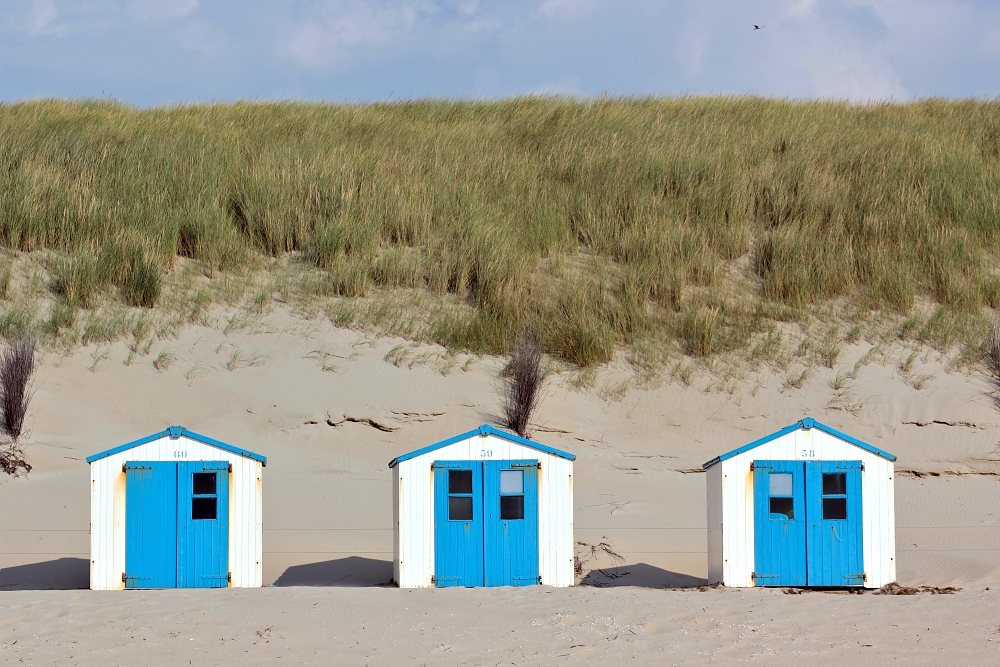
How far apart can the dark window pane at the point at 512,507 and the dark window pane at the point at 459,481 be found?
0.38 m

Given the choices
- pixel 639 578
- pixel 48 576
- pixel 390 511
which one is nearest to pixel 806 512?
pixel 639 578

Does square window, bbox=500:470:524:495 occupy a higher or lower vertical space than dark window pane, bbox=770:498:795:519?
higher

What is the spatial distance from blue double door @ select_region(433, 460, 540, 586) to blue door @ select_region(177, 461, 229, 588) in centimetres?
218

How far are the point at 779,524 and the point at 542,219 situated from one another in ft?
41.1

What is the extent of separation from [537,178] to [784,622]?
17.1 metres

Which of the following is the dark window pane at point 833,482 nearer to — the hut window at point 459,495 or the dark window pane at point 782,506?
the dark window pane at point 782,506

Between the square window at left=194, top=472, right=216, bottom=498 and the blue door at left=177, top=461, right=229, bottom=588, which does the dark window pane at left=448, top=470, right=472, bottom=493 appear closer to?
the blue door at left=177, top=461, right=229, bottom=588

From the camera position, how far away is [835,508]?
12.5 meters

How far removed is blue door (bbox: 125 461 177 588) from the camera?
39.8 ft

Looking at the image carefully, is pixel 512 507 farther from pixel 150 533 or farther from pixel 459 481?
pixel 150 533

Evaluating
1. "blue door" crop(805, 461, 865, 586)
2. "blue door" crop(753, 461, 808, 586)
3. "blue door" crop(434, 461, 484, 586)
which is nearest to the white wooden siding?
"blue door" crop(753, 461, 808, 586)

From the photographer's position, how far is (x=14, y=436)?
17.2m

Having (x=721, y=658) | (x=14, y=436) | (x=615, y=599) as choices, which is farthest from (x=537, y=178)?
(x=721, y=658)

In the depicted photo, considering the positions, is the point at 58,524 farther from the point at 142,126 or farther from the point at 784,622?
the point at 142,126
